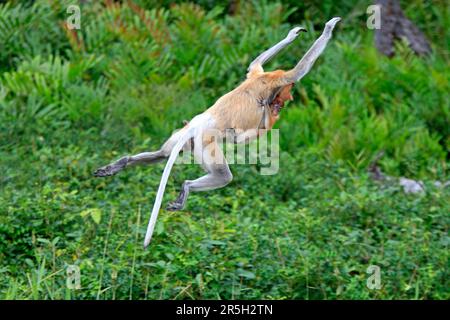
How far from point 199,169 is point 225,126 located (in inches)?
133

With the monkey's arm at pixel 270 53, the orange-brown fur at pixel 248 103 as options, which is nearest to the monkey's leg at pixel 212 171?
the orange-brown fur at pixel 248 103

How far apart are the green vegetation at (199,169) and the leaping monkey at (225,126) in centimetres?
101

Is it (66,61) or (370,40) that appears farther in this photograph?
(370,40)

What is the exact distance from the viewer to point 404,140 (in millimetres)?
9367

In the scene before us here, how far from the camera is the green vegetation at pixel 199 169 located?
6348 millimetres

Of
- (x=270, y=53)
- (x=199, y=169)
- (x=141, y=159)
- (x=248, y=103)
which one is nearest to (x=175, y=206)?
(x=141, y=159)

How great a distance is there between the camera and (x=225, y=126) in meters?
4.93

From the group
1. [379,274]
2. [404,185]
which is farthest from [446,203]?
[379,274]

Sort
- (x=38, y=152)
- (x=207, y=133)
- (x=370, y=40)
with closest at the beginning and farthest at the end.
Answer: (x=207, y=133) < (x=38, y=152) < (x=370, y=40)

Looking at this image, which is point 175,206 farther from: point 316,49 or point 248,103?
point 316,49

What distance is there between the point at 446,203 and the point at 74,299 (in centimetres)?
319

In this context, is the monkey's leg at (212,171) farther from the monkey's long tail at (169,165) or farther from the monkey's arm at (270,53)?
the monkey's arm at (270,53)

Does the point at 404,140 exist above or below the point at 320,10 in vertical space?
below

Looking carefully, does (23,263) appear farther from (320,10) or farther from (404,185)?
(320,10)
